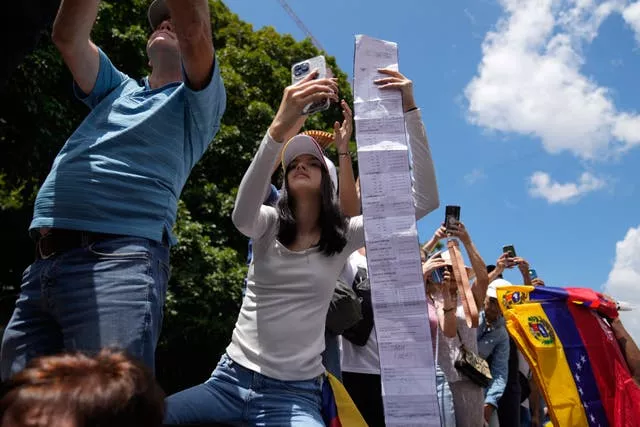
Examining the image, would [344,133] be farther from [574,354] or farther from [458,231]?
[574,354]

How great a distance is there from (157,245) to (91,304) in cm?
28

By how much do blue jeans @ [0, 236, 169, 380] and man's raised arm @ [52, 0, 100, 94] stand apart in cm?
61

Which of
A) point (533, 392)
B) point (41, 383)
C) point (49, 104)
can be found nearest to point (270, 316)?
point (41, 383)

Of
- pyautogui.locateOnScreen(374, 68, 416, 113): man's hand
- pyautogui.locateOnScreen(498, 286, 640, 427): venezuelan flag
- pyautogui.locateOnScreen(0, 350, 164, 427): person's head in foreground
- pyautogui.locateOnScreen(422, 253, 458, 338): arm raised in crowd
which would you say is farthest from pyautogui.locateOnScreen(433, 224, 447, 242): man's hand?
pyautogui.locateOnScreen(0, 350, 164, 427): person's head in foreground

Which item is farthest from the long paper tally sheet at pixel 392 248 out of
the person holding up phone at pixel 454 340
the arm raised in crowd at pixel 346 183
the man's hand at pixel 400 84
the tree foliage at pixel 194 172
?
the tree foliage at pixel 194 172

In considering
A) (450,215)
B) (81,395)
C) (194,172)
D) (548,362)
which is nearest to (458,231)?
(450,215)

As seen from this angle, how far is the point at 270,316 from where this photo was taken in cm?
220

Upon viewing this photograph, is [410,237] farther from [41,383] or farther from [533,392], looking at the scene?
[533,392]

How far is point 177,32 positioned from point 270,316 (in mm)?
1012

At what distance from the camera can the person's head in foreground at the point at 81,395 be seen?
104 centimetres

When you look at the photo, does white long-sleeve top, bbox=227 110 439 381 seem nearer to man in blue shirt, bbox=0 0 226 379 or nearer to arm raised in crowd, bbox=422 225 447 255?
man in blue shirt, bbox=0 0 226 379

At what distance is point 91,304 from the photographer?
1.66m

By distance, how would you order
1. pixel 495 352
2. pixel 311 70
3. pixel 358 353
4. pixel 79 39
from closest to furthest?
pixel 79 39 → pixel 311 70 → pixel 358 353 → pixel 495 352

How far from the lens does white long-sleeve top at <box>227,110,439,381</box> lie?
7.06 feet
